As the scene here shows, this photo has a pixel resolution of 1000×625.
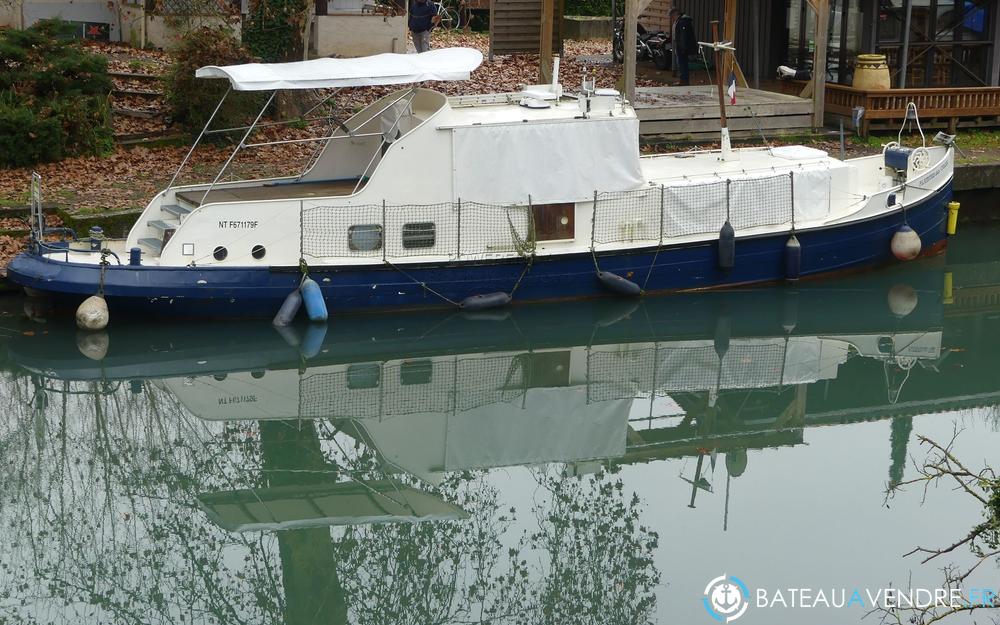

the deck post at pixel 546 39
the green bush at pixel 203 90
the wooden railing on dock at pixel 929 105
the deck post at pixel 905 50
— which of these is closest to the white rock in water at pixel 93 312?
the green bush at pixel 203 90

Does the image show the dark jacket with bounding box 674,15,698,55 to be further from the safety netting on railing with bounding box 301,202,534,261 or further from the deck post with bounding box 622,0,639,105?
the safety netting on railing with bounding box 301,202,534,261

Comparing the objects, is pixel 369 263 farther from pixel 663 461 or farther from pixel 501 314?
pixel 663 461

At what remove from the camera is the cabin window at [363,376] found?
14.0 meters

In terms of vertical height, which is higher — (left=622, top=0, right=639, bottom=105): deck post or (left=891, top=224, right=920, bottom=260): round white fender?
(left=622, top=0, right=639, bottom=105): deck post

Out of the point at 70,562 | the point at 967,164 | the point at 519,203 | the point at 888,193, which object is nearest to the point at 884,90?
the point at 967,164

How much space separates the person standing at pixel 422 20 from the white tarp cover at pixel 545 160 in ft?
28.2

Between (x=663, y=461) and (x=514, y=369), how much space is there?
2.78 metres

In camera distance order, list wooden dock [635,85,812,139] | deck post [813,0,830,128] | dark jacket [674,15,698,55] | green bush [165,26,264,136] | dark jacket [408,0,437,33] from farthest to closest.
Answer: dark jacket [674,15,698,55] → dark jacket [408,0,437,33] → deck post [813,0,830,128] → wooden dock [635,85,812,139] → green bush [165,26,264,136]

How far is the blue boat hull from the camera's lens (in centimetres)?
1429

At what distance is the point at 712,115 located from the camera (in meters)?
20.9

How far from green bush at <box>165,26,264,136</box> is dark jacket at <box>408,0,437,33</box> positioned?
13.7 ft

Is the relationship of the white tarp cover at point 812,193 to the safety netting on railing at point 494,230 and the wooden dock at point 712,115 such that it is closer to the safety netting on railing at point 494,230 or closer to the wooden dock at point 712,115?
the safety netting on railing at point 494,230

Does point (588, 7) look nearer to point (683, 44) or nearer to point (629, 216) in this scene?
point (683, 44)

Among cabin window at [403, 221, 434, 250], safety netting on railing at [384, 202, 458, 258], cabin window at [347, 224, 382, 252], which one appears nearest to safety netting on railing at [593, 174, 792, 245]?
safety netting on railing at [384, 202, 458, 258]
